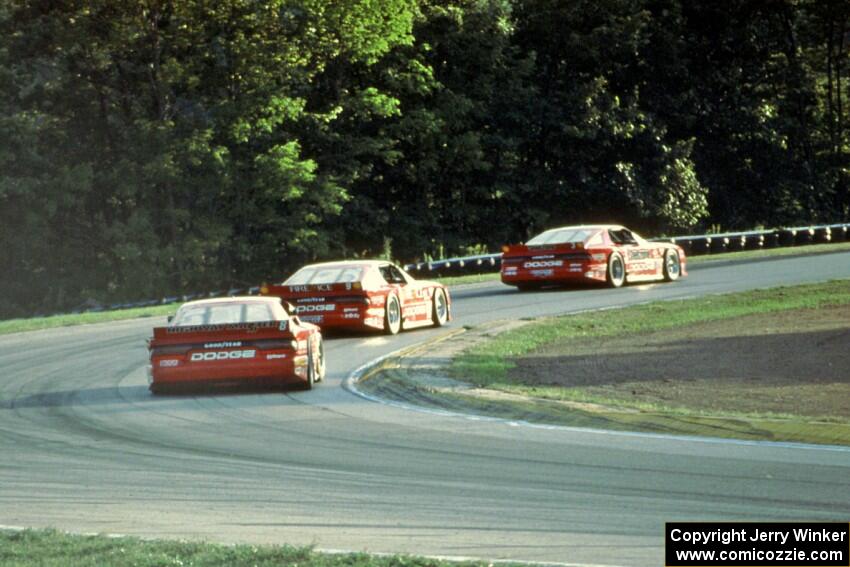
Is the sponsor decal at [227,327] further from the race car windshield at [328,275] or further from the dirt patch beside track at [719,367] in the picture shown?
the race car windshield at [328,275]

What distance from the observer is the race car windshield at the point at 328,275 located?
25.2m

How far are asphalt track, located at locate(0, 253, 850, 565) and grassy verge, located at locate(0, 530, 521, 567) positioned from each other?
0.58 meters

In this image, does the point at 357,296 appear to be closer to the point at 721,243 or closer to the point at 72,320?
the point at 72,320

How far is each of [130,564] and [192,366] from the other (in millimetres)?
9561

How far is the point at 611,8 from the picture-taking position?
59.6 metres

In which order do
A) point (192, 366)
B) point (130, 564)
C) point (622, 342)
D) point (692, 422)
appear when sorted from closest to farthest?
point (130, 564) < point (692, 422) < point (192, 366) < point (622, 342)

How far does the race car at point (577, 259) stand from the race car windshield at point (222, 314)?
46.7 feet

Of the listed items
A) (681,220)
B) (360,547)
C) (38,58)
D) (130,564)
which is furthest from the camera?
(681,220)

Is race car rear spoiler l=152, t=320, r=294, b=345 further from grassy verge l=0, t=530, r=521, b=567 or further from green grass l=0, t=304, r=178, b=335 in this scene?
green grass l=0, t=304, r=178, b=335

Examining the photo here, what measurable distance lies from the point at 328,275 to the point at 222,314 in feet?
21.5

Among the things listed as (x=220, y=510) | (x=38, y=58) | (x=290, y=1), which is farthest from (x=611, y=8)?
(x=220, y=510)

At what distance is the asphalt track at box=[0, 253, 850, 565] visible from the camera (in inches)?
386

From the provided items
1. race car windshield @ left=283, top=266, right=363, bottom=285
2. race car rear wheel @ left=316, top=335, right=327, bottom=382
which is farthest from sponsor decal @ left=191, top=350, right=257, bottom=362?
race car windshield @ left=283, top=266, right=363, bottom=285

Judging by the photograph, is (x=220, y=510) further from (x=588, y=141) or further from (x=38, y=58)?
(x=588, y=141)
